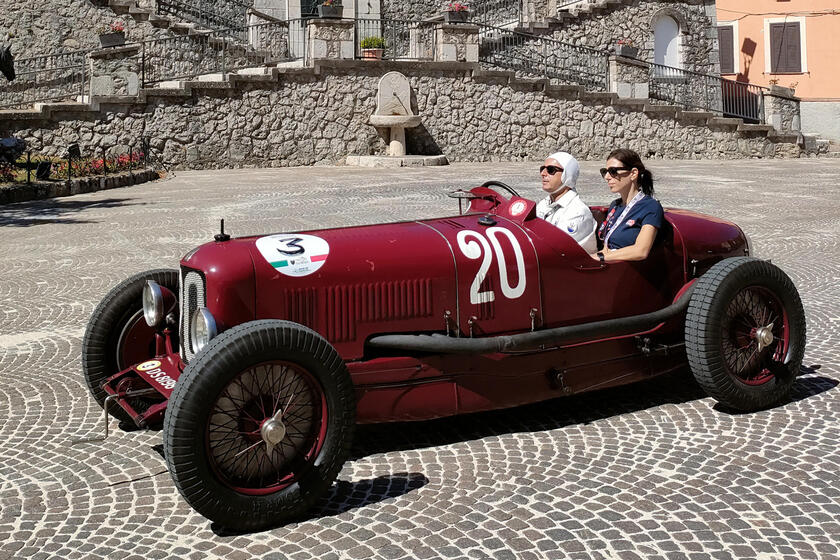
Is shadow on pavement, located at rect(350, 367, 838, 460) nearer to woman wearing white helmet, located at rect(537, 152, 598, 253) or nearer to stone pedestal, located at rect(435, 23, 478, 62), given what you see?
woman wearing white helmet, located at rect(537, 152, 598, 253)

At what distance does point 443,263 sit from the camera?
14.0ft

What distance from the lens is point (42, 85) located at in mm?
22984

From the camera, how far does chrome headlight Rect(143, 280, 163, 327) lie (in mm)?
4309

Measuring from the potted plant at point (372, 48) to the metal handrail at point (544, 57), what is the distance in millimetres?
3040

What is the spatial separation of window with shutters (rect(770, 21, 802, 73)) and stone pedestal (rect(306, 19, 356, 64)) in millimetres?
15060

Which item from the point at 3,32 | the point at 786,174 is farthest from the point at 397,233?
the point at 3,32

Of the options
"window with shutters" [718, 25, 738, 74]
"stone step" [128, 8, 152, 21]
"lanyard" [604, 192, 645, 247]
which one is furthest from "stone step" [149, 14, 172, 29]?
"lanyard" [604, 192, 645, 247]

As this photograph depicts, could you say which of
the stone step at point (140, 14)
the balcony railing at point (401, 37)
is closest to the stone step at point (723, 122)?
the balcony railing at point (401, 37)

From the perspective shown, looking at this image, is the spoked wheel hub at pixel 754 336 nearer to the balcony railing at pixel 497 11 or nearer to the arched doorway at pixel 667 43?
the balcony railing at pixel 497 11

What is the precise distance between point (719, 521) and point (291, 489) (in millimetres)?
1633

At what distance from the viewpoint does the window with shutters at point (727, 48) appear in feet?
102

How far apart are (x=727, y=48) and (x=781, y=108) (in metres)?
5.06

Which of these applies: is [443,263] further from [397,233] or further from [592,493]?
[592,493]

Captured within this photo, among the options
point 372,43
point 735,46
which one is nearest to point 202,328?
point 372,43
